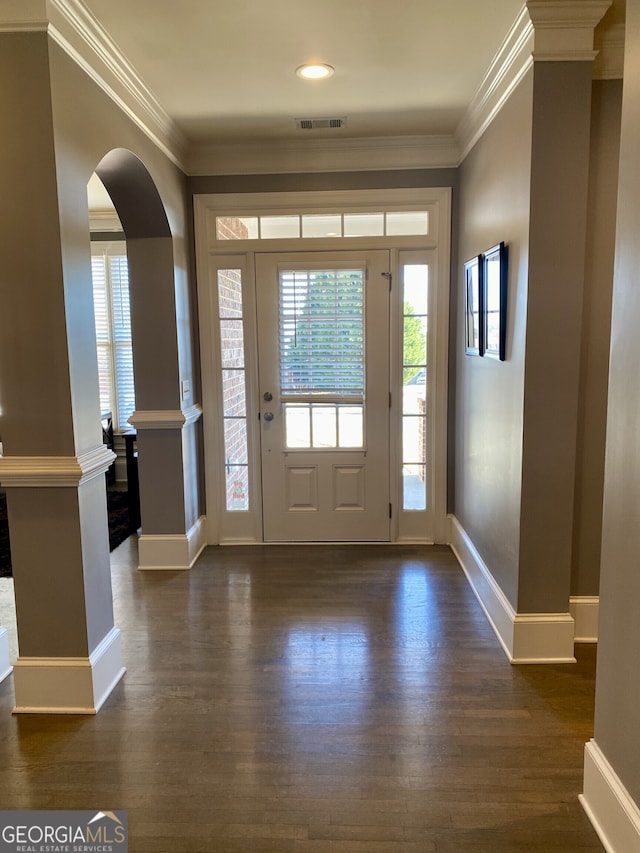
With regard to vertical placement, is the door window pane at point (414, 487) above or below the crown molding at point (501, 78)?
below

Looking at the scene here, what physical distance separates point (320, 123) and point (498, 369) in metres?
1.77

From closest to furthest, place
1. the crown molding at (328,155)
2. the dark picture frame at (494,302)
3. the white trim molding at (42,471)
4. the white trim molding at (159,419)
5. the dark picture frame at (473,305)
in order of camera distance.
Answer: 1. the white trim molding at (42,471)
2. the dark picture frame at (494,302)
3. the dark picture frame at (473,305)
4. the white trim molding at (159,419)
5. the crown molding at (328,155)

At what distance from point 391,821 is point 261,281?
3.06 meters

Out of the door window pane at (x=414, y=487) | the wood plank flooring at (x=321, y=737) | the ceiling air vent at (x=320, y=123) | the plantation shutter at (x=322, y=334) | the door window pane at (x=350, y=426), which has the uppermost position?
the ceiling air vent at (x=320, y=123)

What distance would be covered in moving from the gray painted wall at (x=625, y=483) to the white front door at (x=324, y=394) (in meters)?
2.34

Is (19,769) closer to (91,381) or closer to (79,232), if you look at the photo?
(91,381)

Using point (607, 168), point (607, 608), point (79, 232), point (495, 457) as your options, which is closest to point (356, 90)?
point (607, 168)

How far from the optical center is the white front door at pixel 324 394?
12.6 feet

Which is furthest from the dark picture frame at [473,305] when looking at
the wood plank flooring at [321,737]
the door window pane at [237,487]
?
the door window pane at [237,487]

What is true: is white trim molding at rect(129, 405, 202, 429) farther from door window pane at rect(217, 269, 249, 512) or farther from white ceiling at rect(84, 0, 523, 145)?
white ceiling at rect(84, 0, 523, 145)

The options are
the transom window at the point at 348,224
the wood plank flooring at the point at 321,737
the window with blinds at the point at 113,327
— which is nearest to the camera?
the wood plank flooring at the point at 321,737

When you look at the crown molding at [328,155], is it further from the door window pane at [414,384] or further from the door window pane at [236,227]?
the door window pane at [414,384]

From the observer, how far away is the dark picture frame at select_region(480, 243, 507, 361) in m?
2.62

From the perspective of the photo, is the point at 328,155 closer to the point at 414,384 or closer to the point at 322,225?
the point at 322,225
